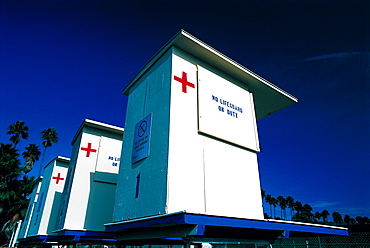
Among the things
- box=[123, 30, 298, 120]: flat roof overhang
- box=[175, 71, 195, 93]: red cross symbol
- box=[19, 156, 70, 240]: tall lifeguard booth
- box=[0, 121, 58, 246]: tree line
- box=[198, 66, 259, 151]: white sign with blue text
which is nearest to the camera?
box=[175, 71, 195, 93]: red cross symbol

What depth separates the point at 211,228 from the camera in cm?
389

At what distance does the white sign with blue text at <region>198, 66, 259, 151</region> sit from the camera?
571 centimetres

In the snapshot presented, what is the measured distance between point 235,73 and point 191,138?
2.71m

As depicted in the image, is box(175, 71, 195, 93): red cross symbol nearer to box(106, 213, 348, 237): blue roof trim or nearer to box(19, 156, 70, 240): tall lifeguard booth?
box(106, 213, 348, 237): blue roof trim

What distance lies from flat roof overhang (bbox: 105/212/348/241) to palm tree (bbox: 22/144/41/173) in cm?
3444

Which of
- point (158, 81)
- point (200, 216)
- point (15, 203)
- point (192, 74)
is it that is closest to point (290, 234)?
point (200, 216)

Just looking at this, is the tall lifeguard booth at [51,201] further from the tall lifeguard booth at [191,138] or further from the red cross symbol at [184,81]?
the red cross symbol at [184,81]

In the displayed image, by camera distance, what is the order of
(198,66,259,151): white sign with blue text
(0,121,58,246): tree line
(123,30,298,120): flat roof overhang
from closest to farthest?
(198,66,259,151): white sign with blue text
(123,30,298,120): flat roof overhang
(0,121,58,246): tree line

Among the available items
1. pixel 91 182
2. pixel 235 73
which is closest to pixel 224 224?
pixel 235 73

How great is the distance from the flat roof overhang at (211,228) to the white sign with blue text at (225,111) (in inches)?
82.8

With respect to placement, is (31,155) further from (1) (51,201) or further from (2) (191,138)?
(2) (191,138)

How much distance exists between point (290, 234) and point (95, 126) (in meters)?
7.77

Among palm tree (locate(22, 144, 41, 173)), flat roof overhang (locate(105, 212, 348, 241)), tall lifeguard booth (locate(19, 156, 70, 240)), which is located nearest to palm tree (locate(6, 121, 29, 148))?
palm tree (locate(22, 144, 41, 173))

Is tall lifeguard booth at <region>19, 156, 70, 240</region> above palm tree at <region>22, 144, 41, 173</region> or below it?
below
